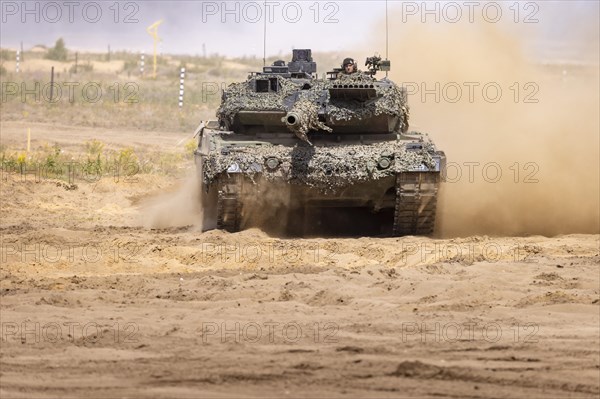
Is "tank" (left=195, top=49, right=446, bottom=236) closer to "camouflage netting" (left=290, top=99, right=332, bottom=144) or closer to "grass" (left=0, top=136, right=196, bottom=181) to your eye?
"camouflage netting" (left=290, top=99, right=332, bottom=144)

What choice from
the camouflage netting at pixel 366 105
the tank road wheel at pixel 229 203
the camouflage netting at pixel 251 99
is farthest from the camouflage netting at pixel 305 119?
the tank road wheel at pixel 229 203

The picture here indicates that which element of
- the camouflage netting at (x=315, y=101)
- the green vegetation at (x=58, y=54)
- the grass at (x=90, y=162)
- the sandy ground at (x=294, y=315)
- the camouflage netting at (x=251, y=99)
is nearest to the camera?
the sandy ground at (x=294, y=315)

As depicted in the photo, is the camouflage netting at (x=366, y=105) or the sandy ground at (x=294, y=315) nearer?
the sandy ground at (x=294, y=315)

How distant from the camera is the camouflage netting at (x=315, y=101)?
547 inches

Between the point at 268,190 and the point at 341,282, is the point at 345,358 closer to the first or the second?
the point at 341,282

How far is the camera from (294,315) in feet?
28.4

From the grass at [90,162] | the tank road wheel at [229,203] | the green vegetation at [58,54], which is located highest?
the green vegetation at [58,54]

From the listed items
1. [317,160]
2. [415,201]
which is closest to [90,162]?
[317,160]

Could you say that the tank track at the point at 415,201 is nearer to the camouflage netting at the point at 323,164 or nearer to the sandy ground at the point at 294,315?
the camouflage netting at the point at 323,164

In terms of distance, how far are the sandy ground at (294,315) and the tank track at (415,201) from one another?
354 millimetres

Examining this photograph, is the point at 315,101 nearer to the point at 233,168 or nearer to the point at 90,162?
the point at 233,168

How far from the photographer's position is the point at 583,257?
37.3 ft

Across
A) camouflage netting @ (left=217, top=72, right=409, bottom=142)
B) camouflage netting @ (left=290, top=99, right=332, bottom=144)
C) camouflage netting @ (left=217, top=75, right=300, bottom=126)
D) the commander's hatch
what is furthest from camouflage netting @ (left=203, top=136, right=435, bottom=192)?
the commander's hatch

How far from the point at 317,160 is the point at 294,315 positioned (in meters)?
4.76
